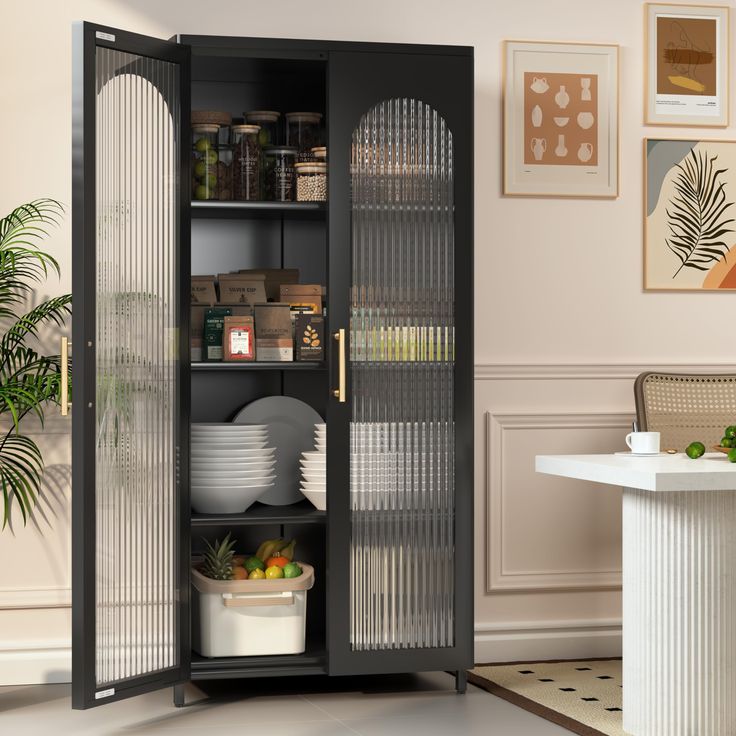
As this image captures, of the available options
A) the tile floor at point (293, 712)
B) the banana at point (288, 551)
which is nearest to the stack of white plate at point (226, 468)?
the banana at point (288, 551)

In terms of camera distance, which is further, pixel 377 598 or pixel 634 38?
pixel 634 38

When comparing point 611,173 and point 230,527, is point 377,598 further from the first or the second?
point 611,173

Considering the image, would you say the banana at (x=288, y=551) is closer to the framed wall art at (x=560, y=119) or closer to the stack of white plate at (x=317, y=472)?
the stack of white plate at (x=317, y=472)

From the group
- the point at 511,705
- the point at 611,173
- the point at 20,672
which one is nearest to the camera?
the point at 511,705

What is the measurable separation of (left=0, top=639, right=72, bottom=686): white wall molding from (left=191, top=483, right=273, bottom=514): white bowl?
863 mm

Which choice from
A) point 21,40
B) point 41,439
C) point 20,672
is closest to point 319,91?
point 21,40

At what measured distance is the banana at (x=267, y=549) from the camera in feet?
12.9

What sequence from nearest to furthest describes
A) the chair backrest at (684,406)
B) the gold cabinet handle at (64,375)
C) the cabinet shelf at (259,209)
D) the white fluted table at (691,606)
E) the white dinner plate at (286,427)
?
the white fluted table at (691,606), the gold cabinet handle at (64,375), the cabinet shelf at (259,209), the white dinner plate at (286,427), the chair backrest at (684,406)

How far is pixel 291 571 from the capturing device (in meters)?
3.79

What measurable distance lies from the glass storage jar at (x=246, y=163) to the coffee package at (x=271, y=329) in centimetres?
39

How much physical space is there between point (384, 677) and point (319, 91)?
2.21 m

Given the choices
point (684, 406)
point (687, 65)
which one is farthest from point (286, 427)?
point (687, 65)

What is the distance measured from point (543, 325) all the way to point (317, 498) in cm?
125

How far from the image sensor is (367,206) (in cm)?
376
